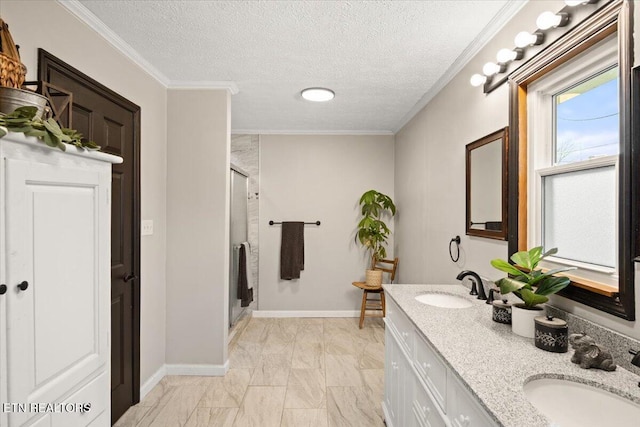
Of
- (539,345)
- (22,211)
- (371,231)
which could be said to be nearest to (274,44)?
(22,211)

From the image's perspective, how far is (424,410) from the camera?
1346mm

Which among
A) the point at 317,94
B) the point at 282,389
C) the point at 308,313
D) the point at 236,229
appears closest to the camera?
the point at 282,389

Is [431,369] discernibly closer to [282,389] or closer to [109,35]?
[282,389]

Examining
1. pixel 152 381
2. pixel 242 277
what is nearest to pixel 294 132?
pixel 242 277

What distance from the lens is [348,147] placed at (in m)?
4.31

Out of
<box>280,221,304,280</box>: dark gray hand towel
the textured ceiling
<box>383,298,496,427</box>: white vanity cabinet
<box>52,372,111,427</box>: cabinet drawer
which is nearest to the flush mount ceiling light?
the textured ceiling

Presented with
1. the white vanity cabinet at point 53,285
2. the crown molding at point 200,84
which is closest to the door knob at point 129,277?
the white vanity cabinet at point 53,285

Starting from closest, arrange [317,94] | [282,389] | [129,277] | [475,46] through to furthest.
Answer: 1. [475,46]
2. [129,277]
3. [282,389]
4. [317,94]

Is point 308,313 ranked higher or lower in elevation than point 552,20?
lower

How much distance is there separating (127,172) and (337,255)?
2697 mm

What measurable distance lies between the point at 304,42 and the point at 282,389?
2.45m

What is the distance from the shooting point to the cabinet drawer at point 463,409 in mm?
891

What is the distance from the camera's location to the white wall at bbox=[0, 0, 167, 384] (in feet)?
4.95

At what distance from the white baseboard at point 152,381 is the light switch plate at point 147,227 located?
1.10m
